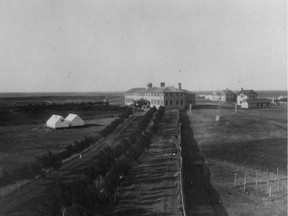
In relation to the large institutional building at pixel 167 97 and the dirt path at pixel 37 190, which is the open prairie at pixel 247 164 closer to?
the dirt path at pixel 37 190

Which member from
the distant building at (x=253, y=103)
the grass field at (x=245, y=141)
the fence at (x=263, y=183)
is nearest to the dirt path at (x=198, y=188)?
the grass field at (x=245, y=141)

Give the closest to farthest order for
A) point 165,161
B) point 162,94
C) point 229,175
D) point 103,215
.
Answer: point 103,215 → point 229,175 → point 165,161 → point 162,94

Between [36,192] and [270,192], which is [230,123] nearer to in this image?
[270,192]

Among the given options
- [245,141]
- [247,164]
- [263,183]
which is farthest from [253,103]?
[263,183]

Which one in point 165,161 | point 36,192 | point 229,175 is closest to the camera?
point 36,192

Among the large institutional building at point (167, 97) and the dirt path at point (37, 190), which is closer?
the dirt path at point (37, 190)

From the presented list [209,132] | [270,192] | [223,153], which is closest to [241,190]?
[270,192]

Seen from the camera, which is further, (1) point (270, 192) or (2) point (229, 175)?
(2) point (229, 175)

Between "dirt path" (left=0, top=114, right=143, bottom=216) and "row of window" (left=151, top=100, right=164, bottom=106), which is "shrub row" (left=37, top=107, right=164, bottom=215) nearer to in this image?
"dirt path" (left=0, top=114, right=143, bottom=216)

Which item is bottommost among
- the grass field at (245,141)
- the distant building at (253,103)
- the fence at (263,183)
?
the fence at (263,183)
